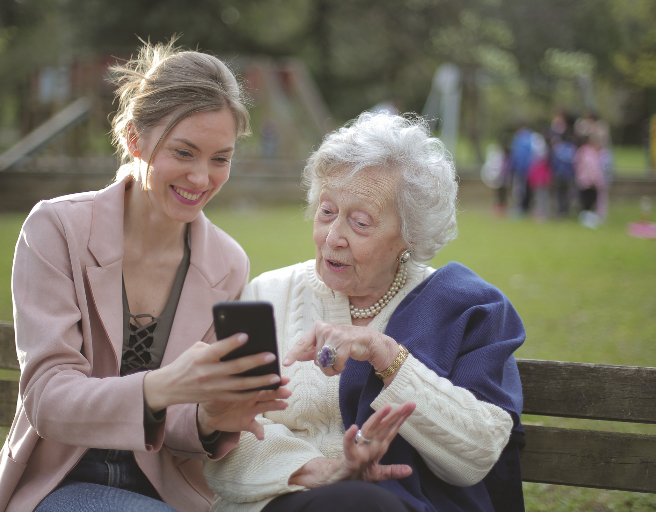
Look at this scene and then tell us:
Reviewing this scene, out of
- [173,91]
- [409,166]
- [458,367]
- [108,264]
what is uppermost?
[173,91]

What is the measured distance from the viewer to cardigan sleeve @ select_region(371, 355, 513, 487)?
7.25ft

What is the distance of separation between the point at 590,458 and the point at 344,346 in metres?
1.33

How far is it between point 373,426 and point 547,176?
535 inches

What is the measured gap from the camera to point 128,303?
2.53 m

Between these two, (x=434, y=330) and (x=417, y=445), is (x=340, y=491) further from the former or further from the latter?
(x=434, y=330)

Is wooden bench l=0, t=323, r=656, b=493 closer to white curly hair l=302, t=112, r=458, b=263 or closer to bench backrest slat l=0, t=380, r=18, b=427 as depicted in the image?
white curly hair l=302, t=112, r=458, b=263

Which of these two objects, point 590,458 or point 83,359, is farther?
point 590,458

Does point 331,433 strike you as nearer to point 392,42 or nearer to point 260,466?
point 260,466

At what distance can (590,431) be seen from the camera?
270 centimetres

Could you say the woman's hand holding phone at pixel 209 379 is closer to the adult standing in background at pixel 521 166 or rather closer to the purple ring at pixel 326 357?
the purple ring at pixel 326 357

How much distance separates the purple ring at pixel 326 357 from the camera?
6.74ft

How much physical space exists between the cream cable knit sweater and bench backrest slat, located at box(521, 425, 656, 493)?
0.53 meters

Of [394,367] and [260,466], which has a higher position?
[394,367]

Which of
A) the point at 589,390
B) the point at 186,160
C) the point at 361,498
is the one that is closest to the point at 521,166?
the point at 589,390
